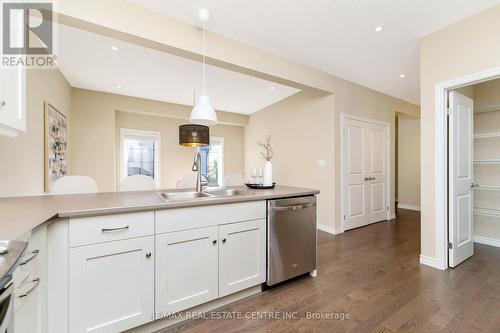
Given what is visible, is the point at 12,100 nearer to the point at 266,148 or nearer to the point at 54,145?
the point at 54,145

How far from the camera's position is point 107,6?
76.4 inches

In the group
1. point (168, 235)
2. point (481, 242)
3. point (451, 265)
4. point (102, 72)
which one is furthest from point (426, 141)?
point (102, 72)

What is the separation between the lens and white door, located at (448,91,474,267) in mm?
2473

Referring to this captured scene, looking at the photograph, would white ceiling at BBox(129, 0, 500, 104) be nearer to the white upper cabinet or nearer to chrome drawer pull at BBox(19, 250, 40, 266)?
the white upper cabinet

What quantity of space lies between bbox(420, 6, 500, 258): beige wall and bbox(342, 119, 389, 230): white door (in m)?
1.33

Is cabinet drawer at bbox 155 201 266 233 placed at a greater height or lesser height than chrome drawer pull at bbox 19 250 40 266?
greater

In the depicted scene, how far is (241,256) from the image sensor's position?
1.86m

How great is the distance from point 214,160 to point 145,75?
3111 mm

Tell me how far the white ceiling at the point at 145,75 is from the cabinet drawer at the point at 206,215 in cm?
239

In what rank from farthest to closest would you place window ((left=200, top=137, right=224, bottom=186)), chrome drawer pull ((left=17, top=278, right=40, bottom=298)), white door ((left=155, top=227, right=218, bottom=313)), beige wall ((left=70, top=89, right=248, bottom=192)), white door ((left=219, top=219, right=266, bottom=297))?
1. window ((left=200, top=137, right=224, bottom=186))
2. beige wall ((left=70, top=89, right=248, bottom=192))
3. white door ((left=219, top=219, right=266, bottom=297))
4. white door ((left=155, top=227, right=218, bottom=313))
5. chrome drawer pull ((left=17, top=278, right=40, bottom=298))

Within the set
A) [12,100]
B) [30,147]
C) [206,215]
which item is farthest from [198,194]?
[30,147]

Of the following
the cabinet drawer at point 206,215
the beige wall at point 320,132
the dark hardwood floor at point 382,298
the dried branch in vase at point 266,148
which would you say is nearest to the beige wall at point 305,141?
the beige wall at point 320,132

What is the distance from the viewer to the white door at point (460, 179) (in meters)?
2.47

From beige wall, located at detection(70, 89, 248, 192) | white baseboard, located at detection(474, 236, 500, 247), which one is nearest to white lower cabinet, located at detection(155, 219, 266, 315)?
white baseboard, located at detection(474, 236, 500, 247)
